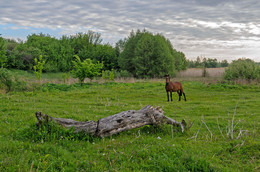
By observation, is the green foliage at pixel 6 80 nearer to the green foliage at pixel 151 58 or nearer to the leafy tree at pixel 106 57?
the green foliage at pixel 151 58

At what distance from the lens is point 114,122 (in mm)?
6082

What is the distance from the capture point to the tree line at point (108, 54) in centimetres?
3853

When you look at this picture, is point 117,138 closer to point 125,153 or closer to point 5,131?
point 125,153

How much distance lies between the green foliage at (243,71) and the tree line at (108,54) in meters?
12.9

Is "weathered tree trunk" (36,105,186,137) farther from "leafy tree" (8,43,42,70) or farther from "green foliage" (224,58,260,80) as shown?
"leafy tree" (8,43,42,70)

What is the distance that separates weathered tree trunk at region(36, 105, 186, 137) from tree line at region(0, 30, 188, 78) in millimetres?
31490

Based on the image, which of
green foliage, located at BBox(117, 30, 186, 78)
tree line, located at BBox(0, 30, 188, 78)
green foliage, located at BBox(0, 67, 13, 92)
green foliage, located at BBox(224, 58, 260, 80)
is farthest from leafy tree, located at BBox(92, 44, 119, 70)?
green foliage, located at BBox(0, 67, 13, 92)

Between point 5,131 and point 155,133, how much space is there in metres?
4.34

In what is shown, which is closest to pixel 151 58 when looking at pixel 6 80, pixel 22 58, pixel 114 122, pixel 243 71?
pixel 243 71

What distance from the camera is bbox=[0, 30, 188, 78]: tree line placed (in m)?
38.5

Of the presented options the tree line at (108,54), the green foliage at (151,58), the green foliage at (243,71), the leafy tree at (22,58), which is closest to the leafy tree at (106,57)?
the tree line at (108,54)

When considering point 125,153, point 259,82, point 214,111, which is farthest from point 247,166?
point 259,82

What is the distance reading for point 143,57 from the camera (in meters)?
38.7

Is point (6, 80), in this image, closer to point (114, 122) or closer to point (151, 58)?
point (114, 122)
